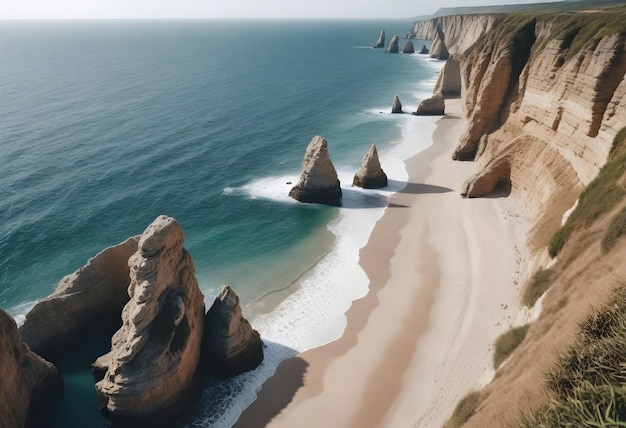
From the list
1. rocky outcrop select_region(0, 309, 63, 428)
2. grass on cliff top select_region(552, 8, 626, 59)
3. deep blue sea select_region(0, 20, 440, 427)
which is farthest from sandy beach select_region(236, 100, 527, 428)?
grass on cliff top select_region(552, 8, 626, 59)

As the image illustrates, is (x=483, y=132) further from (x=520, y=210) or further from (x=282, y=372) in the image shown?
(x=282, y=372)

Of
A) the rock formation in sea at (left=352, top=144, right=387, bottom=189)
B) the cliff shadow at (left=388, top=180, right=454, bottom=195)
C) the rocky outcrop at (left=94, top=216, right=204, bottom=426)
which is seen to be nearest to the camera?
the rocky outcrop at (left=94, top=216, right=204, bottom=426)

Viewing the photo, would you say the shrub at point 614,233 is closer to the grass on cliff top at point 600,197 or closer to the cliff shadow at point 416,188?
the grass on cliff top at point 600,197

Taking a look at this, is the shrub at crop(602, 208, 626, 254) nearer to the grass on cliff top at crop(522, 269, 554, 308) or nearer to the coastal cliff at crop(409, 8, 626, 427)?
the coastal cliff at crop(409, 8, 626, 427)

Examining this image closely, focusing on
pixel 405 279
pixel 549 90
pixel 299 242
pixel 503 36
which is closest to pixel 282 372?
pixel 405 279

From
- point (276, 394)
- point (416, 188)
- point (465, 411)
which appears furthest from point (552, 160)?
point (276, 394)

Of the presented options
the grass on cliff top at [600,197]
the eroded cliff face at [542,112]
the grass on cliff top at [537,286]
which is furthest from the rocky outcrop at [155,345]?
the eroded cliff face at [542,112]
